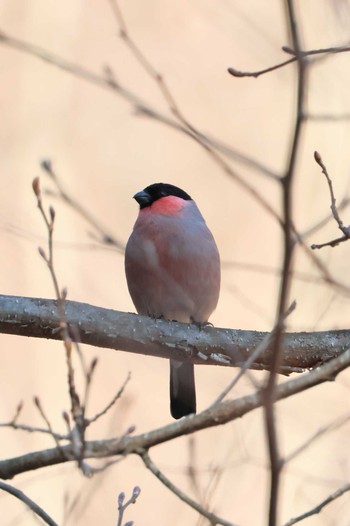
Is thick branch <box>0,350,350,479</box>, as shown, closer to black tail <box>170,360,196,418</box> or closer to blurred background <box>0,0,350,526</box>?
black tail <box>170,360,196,418</box>

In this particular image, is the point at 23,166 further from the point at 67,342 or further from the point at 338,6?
the point at 67,342

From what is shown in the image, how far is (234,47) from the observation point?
6.12 metres

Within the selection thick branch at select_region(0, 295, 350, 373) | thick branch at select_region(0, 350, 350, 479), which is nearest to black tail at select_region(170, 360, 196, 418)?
thick branch at select_region(0, 295, 350, 373)

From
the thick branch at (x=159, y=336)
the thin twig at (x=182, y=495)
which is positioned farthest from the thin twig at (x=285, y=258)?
the thick branch at (x=159, y=336)

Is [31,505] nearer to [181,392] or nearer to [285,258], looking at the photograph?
[285,258]

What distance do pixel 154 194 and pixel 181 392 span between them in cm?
95

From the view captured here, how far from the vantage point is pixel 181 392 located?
435cm

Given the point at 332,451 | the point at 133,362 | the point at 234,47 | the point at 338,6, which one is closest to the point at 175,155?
the point at 234,47

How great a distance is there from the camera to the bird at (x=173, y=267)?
4.02m

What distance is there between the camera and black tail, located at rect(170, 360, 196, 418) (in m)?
4.34

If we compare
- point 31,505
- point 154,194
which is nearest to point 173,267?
point 154,194

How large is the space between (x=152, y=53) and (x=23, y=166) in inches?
42.7

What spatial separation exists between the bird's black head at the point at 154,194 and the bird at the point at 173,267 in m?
0.19

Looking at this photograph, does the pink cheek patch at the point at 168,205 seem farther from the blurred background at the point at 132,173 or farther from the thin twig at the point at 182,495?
the thin twig at the point at 182,495
